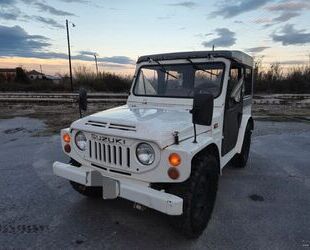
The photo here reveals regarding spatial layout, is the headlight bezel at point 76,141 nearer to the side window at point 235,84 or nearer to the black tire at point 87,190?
the black tire at point 87,190

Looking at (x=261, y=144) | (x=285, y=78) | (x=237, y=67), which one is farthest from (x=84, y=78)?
(x=237, y=67)

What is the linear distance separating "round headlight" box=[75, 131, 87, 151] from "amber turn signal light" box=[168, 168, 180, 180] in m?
1.17

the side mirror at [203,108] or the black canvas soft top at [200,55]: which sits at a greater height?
the black canvas soft top at [200,55]

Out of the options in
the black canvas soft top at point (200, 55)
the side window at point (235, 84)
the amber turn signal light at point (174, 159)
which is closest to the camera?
the amber turn signal light at point (174, 159)

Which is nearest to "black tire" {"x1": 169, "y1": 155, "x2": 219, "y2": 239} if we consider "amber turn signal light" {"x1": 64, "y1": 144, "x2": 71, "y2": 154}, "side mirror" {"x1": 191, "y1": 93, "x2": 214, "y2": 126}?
"side mirror" {"x1": 191, "y1": 93, "x2": 214, "y2": 126}

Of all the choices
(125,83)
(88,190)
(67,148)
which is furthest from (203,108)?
(125,83)

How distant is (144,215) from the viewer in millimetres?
4027

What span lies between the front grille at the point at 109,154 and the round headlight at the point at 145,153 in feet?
0.40

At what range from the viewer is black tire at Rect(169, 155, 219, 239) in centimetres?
321

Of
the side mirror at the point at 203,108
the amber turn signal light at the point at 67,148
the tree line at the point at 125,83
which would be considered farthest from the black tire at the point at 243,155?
the tree line at the point at 125,83

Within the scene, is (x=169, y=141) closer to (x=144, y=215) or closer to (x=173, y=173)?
(x=173, y=173)

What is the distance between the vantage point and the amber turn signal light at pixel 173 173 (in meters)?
3.08

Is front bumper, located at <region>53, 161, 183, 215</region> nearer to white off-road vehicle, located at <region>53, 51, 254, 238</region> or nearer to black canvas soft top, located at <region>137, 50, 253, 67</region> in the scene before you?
white off-road vehicle, located at <region>53, 51, 254, 238</region>

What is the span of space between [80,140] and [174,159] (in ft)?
4.29
